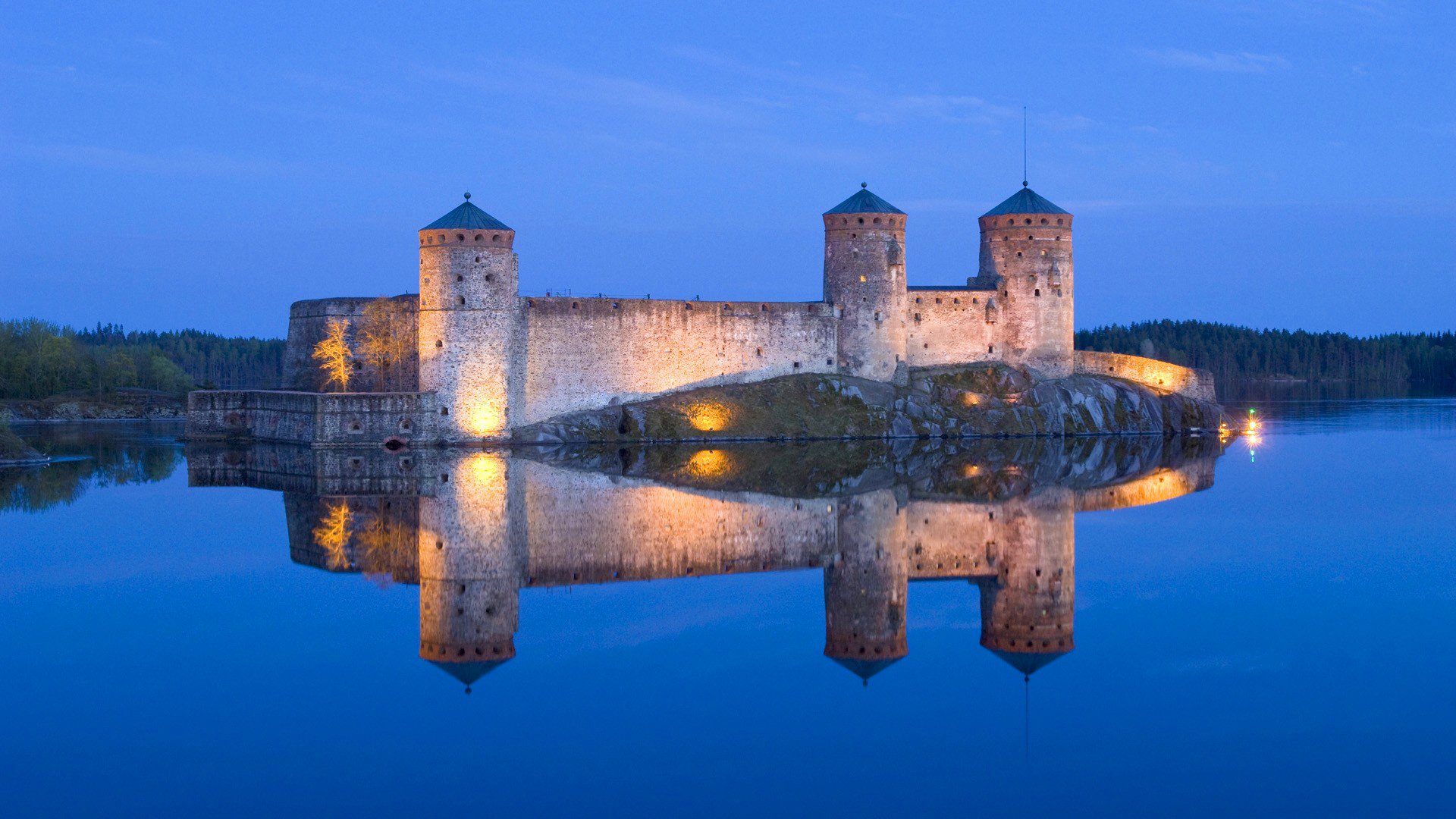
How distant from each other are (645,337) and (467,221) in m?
7.52

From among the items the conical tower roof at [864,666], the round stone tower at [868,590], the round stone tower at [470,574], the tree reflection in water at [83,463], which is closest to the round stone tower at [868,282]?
the round stone tower at [470,574]

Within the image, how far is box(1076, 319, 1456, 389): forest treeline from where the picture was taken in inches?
5571

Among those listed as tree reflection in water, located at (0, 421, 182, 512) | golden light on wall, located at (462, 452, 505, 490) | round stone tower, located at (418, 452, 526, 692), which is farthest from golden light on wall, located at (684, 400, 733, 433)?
tree reflection in water, located at (0, 421, 182, 512)

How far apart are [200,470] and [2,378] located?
39139 millimetres

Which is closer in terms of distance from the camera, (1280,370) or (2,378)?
(2,378)

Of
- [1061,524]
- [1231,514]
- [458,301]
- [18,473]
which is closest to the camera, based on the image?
[1061,524]

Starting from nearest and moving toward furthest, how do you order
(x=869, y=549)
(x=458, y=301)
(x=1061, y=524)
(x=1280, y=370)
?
(x=869, y=549) < (x=1061, y=524) < (x=458, y=301) < (x=1280, y=370)

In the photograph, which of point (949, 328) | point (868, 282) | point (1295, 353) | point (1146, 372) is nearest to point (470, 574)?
point (868, 282)

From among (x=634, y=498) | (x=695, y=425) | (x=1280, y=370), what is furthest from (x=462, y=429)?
(x=1280, y=370)

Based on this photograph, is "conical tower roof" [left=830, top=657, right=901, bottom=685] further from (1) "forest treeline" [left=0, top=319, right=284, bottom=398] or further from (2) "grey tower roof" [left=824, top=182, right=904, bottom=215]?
(1) "forest treeline" [left=0, top=319, right=284, bottom=398]

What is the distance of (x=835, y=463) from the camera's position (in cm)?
3994

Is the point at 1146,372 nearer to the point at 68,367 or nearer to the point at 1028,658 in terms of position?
the point at 1028,658

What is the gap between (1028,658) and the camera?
53.6ft

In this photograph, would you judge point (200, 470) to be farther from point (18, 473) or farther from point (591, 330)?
point (591, 330)
